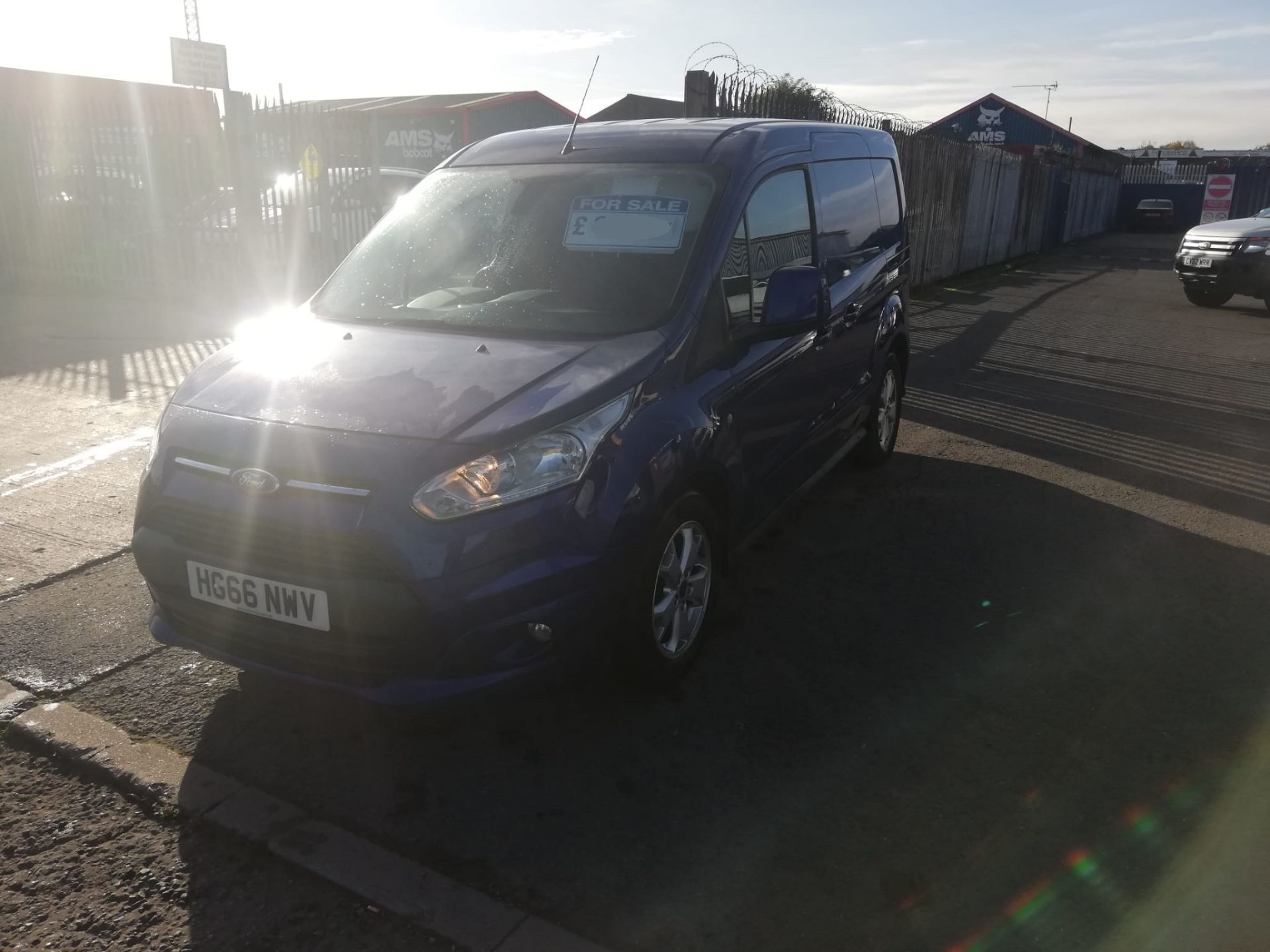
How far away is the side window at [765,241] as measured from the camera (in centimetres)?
370

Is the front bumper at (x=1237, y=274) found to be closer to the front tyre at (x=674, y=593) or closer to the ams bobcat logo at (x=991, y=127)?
the front tyre at (x=674, y=593)

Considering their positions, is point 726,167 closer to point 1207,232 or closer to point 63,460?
point 63,460

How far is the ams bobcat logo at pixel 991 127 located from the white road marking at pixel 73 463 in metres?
54.7

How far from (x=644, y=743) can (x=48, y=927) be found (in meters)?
1.67

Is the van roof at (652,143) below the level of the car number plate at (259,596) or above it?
above

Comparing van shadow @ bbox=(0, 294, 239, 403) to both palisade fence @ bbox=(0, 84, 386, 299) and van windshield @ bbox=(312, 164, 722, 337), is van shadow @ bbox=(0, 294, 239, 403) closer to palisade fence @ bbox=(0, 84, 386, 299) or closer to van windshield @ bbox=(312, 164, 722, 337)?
palisade fence @ bbox=(0, 84, 386, 299)

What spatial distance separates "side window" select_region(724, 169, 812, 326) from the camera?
146 inches

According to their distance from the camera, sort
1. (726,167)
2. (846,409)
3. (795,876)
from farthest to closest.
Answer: (846,409)
(726,167)
(795,876)

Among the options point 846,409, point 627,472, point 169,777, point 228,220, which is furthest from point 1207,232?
point 169,777

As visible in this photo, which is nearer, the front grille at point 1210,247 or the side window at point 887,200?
the side window at point 887,200

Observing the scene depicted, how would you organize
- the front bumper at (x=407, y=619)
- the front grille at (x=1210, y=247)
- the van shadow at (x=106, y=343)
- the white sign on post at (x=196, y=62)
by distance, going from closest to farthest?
the front bumper at (x=407, y=619), the van shadow at (x=106, y=343), the front grille at (x=1210, y=247), the white sign on post at (x=196, y=62)

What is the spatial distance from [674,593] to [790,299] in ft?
3.72

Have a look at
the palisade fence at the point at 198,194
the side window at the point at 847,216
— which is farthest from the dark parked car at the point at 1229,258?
the palisade fence at the point at 198,194

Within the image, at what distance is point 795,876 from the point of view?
2.59m
